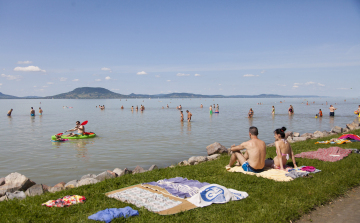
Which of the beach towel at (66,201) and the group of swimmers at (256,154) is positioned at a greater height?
the group of swimmers at (256,154)

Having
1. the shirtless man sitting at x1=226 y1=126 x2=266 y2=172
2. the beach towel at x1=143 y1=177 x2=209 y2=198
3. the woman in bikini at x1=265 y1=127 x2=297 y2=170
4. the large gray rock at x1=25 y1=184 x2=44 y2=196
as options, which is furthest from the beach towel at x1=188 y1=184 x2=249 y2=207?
the large gray rock at x1=25 y1=184 x2=44 y2=196

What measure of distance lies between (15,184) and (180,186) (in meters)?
5.25

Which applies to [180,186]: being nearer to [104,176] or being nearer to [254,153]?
[254,153]

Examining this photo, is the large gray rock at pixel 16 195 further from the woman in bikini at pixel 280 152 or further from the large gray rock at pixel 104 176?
the woman in bikini at pixel 280 152

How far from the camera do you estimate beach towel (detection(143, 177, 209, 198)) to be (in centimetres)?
589

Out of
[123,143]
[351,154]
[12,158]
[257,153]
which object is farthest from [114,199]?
[123,143]

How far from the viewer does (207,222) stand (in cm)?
467

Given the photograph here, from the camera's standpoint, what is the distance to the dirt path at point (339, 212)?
4890 millimetres

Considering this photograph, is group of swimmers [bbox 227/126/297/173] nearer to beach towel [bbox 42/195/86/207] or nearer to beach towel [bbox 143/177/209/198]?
beach towel [bbox 143/177/209/198]

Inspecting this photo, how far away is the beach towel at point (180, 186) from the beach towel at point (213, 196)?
291 millimetres

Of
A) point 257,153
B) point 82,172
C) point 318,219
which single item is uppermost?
point 257,153

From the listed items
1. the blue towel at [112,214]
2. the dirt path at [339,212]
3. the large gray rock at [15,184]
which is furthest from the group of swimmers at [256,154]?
the large gray rock at [15,184]

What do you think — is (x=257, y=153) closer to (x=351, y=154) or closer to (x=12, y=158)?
(x=351, y=154)

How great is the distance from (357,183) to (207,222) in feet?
15.1
